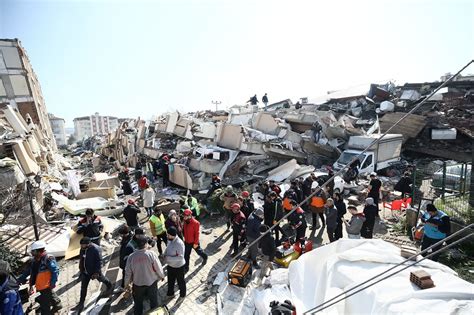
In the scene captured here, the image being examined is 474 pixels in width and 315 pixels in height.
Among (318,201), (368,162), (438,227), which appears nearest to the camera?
(438,227)

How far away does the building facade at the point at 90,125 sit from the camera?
104m

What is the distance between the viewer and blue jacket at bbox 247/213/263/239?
6531 mm

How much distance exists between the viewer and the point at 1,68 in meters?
22.7

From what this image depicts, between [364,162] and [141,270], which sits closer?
[141,270]

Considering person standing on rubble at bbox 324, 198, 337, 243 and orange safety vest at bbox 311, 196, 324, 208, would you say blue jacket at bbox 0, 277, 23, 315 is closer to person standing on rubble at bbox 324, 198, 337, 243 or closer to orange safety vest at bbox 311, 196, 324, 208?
person standing on rubble at bbox 324, 198, 337, 243

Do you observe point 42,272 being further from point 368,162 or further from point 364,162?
point 368,162

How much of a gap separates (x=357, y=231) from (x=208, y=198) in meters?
5.52

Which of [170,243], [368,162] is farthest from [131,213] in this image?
[368,162]

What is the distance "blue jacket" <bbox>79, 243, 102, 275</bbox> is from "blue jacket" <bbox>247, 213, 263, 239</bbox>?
3204 millimetres

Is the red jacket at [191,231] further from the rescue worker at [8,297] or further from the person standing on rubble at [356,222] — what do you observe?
the person standing on rubble at [356,222]

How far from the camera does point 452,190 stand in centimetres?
966

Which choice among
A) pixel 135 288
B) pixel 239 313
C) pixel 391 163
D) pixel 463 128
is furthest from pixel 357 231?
pixel 463 128

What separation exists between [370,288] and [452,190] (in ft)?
27.4

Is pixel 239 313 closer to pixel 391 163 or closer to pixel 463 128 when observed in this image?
pixel 391 163
